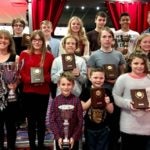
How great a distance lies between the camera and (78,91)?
Result: 4.25 meters

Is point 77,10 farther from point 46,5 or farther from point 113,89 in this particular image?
point 113,89

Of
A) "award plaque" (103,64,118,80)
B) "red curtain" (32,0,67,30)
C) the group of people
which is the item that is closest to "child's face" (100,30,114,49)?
the group of people

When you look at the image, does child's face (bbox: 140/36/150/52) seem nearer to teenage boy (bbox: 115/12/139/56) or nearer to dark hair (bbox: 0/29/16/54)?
teenage boy (bbox: 115/12/139/56)

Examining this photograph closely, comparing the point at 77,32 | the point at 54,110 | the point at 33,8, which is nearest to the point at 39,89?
the point at 54,110

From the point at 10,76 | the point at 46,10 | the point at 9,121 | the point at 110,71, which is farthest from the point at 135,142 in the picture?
the point at 46,10

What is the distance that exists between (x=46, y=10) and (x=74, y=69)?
113 inches

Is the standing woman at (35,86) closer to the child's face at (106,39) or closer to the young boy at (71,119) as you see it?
the young boy at (71,119)

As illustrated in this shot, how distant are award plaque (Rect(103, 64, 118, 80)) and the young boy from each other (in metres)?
0.54

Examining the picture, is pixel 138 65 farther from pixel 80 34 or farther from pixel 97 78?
pixel 80 34

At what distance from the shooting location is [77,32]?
15.8 ft

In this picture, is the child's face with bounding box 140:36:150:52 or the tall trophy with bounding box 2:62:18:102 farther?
the child's face with bounding box 140:36:150:52

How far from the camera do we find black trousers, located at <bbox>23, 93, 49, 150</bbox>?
13.7ft

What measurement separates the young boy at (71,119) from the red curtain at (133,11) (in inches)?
136

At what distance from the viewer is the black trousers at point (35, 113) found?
13.7ft
